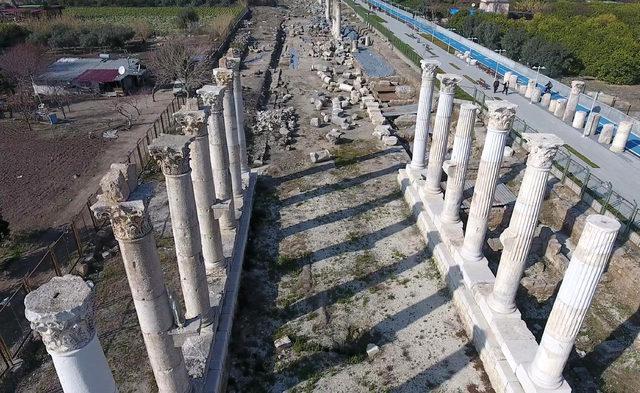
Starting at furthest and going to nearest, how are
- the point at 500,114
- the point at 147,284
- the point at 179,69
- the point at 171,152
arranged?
1. the point at 179,69
2. the point at 500,114
3. the point at 171,152
4. the point at 147,284

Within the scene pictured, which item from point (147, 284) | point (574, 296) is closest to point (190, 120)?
point (147, 284)

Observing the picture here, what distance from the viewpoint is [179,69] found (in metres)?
30.1

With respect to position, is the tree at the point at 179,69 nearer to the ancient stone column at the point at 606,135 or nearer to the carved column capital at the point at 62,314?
the ancient stone column at the point at 606,135

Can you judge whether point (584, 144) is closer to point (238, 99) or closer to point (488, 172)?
point (488, 172)

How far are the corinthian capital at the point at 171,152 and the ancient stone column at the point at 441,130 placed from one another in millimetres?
9568

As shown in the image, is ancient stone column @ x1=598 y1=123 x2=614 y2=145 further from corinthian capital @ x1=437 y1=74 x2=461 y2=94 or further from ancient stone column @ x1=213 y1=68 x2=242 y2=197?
ancient stone column @ x1=213 y1=68 x2=242 y2=197

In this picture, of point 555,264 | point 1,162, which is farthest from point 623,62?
point 1,162

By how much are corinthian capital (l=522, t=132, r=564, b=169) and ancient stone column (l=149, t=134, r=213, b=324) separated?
717cm

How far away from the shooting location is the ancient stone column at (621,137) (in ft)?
64.5

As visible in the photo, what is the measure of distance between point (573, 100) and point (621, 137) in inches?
169

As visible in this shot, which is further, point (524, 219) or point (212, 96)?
point (212, 96)

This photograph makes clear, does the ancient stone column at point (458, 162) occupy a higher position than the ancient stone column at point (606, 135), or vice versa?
the ancient stone column at point (458, 162)

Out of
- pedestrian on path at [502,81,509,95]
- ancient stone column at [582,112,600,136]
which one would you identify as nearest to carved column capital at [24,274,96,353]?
ancient stone column at [582,112,600,136]

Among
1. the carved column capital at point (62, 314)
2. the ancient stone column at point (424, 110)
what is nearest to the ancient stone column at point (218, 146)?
the carved column capital at point (62, 314)
